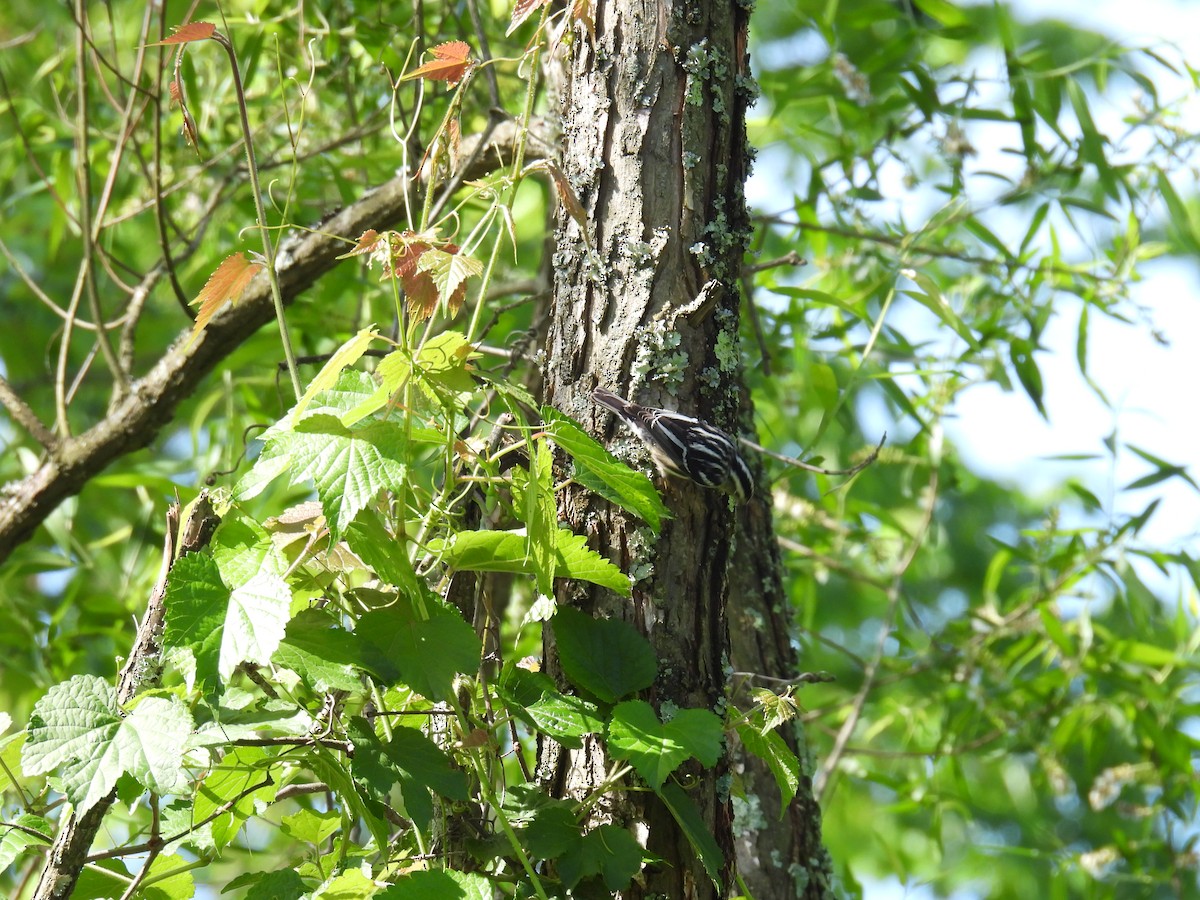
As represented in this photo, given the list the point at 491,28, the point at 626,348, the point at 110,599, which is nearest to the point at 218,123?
the point at 491,28

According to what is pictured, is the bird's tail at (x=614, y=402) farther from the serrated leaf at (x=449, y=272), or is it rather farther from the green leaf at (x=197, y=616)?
the green leaf at (x=197, y=616)

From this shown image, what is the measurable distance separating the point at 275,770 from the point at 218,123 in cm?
160

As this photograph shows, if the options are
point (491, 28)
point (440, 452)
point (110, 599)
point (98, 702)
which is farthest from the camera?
point (491, 28)

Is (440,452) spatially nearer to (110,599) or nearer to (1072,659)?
(110,599)

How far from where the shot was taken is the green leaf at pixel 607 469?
0.80m

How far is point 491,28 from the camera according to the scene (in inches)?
82.4

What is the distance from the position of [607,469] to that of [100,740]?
0.39m

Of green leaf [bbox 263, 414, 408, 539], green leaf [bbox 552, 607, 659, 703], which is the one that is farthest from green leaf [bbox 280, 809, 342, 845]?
green leaf [bbox 263, 414, 408, 539]

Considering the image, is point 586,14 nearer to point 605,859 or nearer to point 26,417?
point 605,859

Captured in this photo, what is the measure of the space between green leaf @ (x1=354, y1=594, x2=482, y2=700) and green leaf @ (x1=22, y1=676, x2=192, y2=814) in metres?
0.13

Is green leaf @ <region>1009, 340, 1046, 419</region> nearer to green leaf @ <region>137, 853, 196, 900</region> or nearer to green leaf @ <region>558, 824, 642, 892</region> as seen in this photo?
green leaf @ <region>558, 824, 642, 892</region>

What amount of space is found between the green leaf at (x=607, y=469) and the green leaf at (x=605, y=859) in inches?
9.1

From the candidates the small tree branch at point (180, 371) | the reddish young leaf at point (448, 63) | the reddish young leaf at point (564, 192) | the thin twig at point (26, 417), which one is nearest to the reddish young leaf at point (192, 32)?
the reddish young leaf at point (448, 63)

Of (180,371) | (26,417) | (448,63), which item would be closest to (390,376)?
(448,63)
